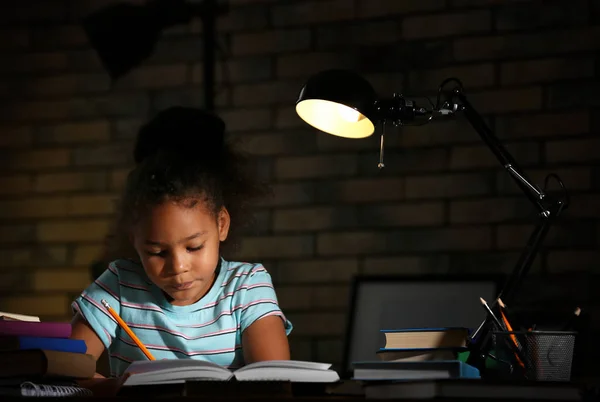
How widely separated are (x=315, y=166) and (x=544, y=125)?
26.1 inches

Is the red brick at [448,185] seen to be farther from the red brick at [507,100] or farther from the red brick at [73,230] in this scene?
the red brick at [73,230]

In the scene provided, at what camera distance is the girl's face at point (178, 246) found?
1.94 m

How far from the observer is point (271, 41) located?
259cm

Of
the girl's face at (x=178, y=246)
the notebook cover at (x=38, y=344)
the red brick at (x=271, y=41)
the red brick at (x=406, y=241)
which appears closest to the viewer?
the notebook cover at (x=38, y=344)

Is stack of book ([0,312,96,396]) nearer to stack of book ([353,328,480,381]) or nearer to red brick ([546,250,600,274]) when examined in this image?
stack of book ([353,328,480,381])

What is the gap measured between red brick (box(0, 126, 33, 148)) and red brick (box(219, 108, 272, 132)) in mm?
691

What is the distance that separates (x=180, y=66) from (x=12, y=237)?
31.3 inches

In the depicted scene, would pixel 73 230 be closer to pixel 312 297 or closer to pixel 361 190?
pixel 312 297

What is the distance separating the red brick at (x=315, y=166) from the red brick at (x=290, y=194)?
0.09 ft

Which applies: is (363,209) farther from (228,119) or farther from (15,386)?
(15,386)

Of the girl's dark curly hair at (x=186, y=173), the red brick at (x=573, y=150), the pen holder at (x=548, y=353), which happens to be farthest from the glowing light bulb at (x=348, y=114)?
the pen holder at (x=548, y=353)

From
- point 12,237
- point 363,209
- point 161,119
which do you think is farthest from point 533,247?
point 12,237

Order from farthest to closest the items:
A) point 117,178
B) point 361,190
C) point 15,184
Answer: point 15,184, point 117,178, point 361,190

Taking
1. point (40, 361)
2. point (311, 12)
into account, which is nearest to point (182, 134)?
point (311, 12)
